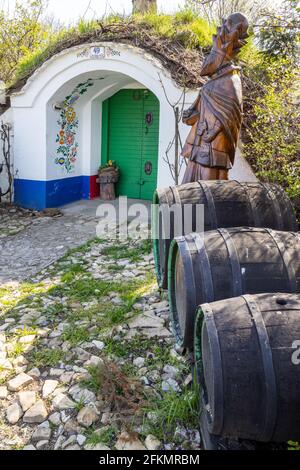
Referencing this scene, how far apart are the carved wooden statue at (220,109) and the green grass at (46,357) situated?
2.27 metres

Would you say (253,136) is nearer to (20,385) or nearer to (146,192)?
(146,192)

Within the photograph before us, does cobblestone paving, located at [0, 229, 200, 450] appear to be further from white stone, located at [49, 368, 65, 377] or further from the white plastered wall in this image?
the white plastered wall

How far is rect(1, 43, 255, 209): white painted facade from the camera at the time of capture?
7.05 meters

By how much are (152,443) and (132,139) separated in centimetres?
758

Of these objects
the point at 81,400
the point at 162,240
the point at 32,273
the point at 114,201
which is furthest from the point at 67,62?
the point at 81,400

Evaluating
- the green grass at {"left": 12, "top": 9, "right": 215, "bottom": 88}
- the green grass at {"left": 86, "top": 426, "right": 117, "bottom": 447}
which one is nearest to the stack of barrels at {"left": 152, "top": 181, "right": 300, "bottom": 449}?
the green grass at {"left": 86, "top": 426, "right": 117, "bottom": 447}

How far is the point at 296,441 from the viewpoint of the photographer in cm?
191

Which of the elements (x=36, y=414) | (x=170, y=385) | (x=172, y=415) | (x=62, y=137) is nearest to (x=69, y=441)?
(x=36, y=414)

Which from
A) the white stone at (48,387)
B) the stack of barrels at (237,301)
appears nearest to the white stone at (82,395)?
the white stone at (48,387)

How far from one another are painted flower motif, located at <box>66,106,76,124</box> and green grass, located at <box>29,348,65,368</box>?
20.6 ft

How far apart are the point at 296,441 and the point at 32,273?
12.7 ft

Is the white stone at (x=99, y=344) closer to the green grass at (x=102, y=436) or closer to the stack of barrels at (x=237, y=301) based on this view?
the stack of barrels at (x=237, y=301)

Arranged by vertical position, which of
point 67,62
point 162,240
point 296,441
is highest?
point 67,62

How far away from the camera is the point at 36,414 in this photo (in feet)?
8.68
